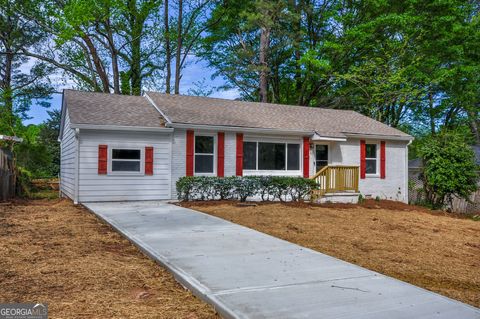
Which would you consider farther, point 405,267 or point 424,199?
point 424,199

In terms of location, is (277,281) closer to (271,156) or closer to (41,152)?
(271,156)

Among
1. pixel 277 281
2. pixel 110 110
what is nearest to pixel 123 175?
pixel 110 110

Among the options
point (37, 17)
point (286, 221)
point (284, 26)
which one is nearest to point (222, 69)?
point (284, 26)

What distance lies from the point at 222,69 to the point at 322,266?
24.7 m

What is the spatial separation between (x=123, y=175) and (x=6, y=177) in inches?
152

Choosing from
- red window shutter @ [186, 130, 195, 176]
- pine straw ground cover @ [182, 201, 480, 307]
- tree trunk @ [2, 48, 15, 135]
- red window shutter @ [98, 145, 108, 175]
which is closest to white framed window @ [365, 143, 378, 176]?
pine straw ground cover @ [182, 201, 480, 307]

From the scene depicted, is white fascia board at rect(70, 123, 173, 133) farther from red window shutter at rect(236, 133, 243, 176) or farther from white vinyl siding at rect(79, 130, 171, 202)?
red window shutter at rect(236, 133, 243, 176)

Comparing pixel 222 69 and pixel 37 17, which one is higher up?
pixel 37 17

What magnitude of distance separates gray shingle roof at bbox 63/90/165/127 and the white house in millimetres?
33

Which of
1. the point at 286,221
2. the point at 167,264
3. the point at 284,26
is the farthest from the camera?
the point at 284,26

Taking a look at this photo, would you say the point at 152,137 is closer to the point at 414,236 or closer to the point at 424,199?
the point at 414,236

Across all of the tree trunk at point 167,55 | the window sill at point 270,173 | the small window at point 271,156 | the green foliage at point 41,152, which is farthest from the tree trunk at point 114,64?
the window sill at point 270,173

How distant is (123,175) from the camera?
12.4 m

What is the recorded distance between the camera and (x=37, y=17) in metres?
23.1
